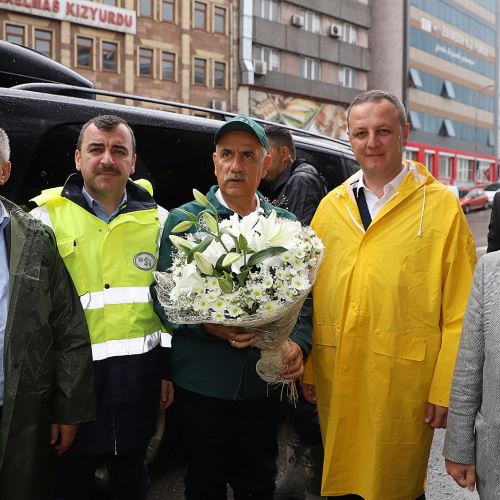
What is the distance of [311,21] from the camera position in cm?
3597

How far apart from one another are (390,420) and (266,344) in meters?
0.70

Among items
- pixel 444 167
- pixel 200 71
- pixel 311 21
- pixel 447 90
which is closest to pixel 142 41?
pixel 200 71

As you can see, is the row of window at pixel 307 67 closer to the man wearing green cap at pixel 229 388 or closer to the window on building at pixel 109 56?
the window on building at pixel 109 56

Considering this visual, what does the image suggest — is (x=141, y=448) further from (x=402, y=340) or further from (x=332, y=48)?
(x=332, y=48)

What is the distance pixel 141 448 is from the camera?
2.81 metres

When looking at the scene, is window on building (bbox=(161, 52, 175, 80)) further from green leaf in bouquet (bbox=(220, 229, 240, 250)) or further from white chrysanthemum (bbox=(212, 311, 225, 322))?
white chrysanthemum (bbox=(212, 311, 225, 322))

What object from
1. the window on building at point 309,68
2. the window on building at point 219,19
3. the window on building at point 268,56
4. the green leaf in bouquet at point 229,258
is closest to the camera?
the green leaf in bouquet at point 229,258

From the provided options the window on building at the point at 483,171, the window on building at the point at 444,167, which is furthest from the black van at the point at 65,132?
the window on building at the point at 483,171

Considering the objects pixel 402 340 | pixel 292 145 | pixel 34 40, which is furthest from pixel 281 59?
pixel 402 340

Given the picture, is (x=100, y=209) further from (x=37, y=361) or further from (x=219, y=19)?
(x=219, y=19)

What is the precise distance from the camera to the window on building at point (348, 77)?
1514 inches

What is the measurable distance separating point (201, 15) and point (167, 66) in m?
3.63

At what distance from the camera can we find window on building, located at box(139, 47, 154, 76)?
28094 mm

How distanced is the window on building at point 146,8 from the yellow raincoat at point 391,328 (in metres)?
28.3
